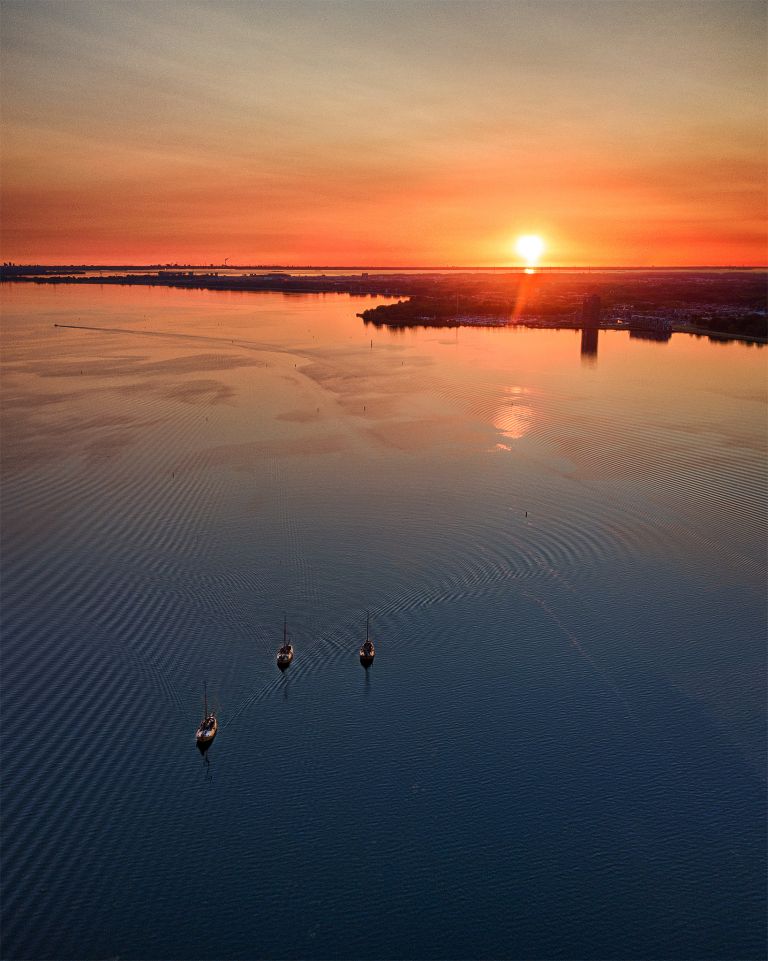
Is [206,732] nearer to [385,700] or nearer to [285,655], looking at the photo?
[285,655]

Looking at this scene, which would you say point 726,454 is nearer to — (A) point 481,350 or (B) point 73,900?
(B) point 73,900

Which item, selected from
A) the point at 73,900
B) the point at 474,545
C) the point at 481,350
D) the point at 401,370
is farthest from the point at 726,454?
the point at 481,350

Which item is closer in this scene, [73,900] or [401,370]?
[73,900]

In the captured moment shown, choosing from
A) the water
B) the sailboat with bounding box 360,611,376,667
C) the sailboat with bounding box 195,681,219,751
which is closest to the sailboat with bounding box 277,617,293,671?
the water

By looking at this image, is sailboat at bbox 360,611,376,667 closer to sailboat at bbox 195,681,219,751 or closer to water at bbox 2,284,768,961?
water at bbox 2,284,768,961

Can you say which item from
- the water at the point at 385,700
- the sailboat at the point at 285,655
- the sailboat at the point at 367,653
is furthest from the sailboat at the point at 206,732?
the sailboat at the point at 367,653

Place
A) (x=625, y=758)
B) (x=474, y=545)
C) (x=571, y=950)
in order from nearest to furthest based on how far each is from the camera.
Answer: (x=571, y=950) < (x=625, y=758) < (x=474, y=545)

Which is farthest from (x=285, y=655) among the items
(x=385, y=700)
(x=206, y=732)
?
(x=206, y=732)

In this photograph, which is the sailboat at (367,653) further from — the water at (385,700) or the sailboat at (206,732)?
the sailboat at (206,732)
